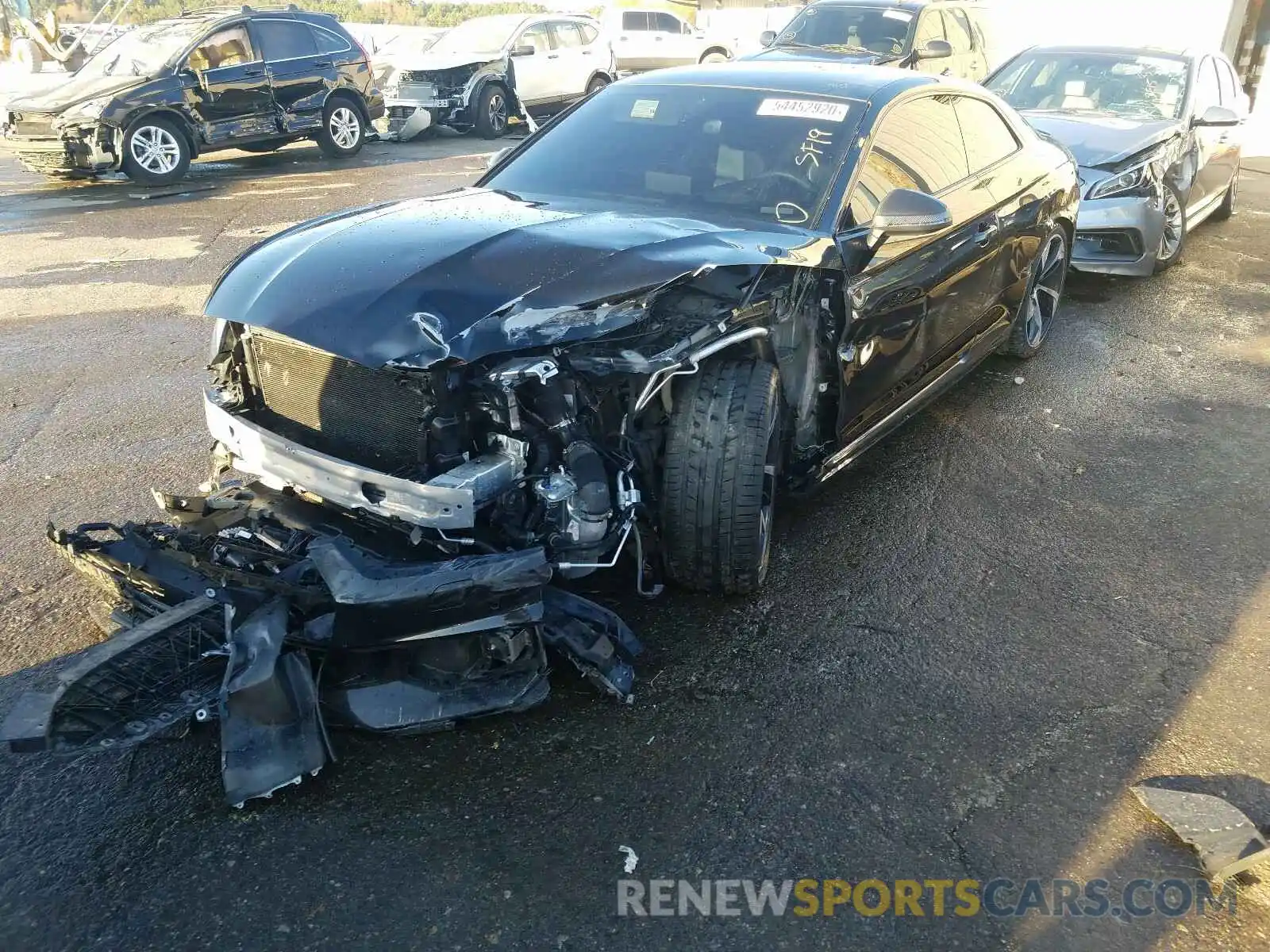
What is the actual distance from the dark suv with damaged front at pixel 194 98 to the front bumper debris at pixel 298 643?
966cm

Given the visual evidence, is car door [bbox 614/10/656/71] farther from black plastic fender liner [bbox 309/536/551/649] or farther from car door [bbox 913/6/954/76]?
black plastic fender liner [bbox 309/536/551/649]

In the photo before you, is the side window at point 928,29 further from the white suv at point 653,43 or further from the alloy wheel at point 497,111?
the white suv at point 653,43

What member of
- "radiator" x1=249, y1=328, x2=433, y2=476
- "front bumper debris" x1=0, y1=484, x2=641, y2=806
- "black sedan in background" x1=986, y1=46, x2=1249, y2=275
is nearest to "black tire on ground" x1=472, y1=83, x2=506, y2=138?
"black sedan in background" x1=986, y1=46, x2=1249, y2=275

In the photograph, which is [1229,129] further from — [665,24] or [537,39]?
[665,24]

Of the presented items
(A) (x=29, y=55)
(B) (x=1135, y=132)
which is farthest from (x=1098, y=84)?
(A) (x=29, y=55)

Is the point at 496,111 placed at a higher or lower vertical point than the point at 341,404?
lower

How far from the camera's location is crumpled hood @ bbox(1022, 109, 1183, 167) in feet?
24.2

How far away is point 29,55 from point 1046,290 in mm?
21573

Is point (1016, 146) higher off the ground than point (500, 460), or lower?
higher

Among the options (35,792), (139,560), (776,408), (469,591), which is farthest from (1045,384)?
(35,792)

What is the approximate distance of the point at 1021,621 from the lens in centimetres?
350

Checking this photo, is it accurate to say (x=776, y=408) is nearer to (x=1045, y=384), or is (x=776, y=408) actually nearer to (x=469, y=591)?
(x=469, y=591)

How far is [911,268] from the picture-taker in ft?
13.2

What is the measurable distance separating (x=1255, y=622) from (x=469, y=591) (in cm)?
288
